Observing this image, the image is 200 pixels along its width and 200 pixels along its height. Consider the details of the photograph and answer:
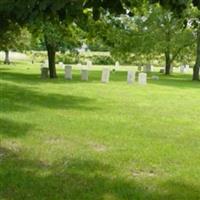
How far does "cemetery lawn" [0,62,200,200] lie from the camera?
281 inches

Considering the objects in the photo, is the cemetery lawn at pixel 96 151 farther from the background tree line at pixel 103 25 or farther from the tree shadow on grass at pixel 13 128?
the background tree line at pixel 103 25

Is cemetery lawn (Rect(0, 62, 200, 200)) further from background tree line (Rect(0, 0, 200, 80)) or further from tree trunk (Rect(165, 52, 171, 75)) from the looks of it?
tree trunk (Rect(165, 52, 171, 75))

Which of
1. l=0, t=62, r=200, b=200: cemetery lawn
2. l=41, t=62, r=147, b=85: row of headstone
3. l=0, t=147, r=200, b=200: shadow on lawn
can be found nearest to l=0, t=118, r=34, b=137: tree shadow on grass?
l=0, t=62, r=200, b=200: cemetery lawn

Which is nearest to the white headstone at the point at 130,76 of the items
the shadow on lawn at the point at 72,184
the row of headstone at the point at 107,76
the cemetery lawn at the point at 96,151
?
the row of headstone at the point at 107,76

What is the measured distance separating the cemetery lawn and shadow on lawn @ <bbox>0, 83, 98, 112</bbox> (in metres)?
0.03

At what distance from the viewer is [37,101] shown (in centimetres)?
1734

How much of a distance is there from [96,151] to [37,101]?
7.97 m

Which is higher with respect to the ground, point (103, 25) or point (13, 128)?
point (103, 25)

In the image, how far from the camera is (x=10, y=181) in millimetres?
7305

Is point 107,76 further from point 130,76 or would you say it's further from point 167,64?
point 167,64

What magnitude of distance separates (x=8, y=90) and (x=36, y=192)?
14.4 m

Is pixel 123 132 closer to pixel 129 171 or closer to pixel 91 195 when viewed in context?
pixel 129 171

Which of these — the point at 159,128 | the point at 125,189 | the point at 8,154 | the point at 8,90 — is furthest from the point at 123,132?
the point at 8,90

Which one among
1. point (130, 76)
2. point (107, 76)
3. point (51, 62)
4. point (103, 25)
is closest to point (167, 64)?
point (51, 62)
